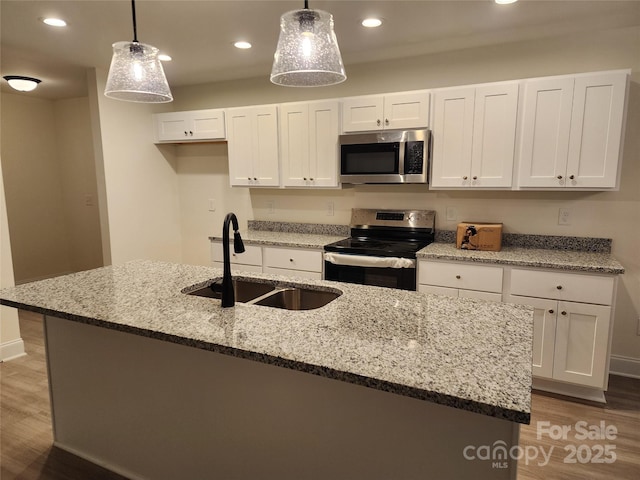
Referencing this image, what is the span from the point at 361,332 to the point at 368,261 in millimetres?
1680

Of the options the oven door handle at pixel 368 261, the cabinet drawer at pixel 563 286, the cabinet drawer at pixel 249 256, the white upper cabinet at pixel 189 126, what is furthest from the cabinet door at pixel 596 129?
the white upper cabinet at pixel 189 126

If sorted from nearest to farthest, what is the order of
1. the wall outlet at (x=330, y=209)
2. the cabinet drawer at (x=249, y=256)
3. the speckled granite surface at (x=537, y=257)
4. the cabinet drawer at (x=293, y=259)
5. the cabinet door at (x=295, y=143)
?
1. the speckled granite surface at (x=537, y=257)
2. the cabinet drawer at (x=293, y=259)
3. the cabinet door at (x=295, y=143)
4. the cabinet drawer at (x=249, y=256)
5. the wall outlet at (x=330, y=209)

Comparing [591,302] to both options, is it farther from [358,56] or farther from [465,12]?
[358,56]

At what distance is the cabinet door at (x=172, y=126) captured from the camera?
13.4 feet

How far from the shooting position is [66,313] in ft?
5.31

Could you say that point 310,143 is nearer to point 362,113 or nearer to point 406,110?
point 362,113

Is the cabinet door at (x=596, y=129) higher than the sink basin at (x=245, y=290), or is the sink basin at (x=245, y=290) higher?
the cabinet door at (x=596, y=129)

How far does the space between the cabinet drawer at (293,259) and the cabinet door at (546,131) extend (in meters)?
1.64

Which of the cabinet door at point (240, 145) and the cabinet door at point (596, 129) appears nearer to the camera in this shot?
the cabinet door at point (596, 129)

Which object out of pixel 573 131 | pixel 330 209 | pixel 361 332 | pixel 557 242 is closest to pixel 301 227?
pixel 330 209

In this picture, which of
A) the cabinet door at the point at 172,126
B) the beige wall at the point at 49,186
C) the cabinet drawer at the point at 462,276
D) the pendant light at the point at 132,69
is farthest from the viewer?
the beige wall at the point at 49,186

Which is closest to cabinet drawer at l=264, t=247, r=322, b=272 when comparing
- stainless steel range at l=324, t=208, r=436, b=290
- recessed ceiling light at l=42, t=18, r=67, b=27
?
stainless steel range at l=324, t=208, r=436, b=290

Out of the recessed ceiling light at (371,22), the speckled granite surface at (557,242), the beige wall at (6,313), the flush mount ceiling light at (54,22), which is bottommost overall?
the beige wall at (6,313)

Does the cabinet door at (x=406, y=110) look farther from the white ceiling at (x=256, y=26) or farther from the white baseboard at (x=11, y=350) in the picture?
the white baseboard at (x=11, y=350)
